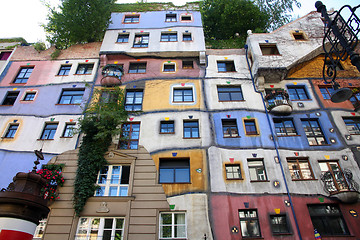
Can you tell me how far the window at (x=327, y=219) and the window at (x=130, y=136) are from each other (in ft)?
33.3

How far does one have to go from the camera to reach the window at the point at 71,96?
17.1 metres

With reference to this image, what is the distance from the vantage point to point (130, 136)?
14.9 m

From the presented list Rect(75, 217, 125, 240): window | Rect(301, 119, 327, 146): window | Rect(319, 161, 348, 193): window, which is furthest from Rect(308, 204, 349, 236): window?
Rect(75, 217, 125, 240): window

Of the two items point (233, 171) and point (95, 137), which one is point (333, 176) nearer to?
point (233, 171)

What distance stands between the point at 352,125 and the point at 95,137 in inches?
628

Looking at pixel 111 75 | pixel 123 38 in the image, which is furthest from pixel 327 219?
pixel 123 38

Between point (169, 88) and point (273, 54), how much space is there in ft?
28.6

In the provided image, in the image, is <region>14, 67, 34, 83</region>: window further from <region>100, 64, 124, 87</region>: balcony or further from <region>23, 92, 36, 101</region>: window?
<region>100, 64, 124, 87</region>: balcony

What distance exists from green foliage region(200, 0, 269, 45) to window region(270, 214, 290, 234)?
54.2 feet

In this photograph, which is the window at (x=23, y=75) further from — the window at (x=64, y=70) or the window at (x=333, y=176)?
the window at (x=333, y=176)

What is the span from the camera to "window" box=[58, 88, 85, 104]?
17078mm

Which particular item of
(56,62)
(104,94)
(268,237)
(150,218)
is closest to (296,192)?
(268,237)

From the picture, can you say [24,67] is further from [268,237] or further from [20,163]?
[268,237]

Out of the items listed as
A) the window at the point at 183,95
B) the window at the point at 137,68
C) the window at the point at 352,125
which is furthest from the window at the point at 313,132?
the window at the point at 137,68
